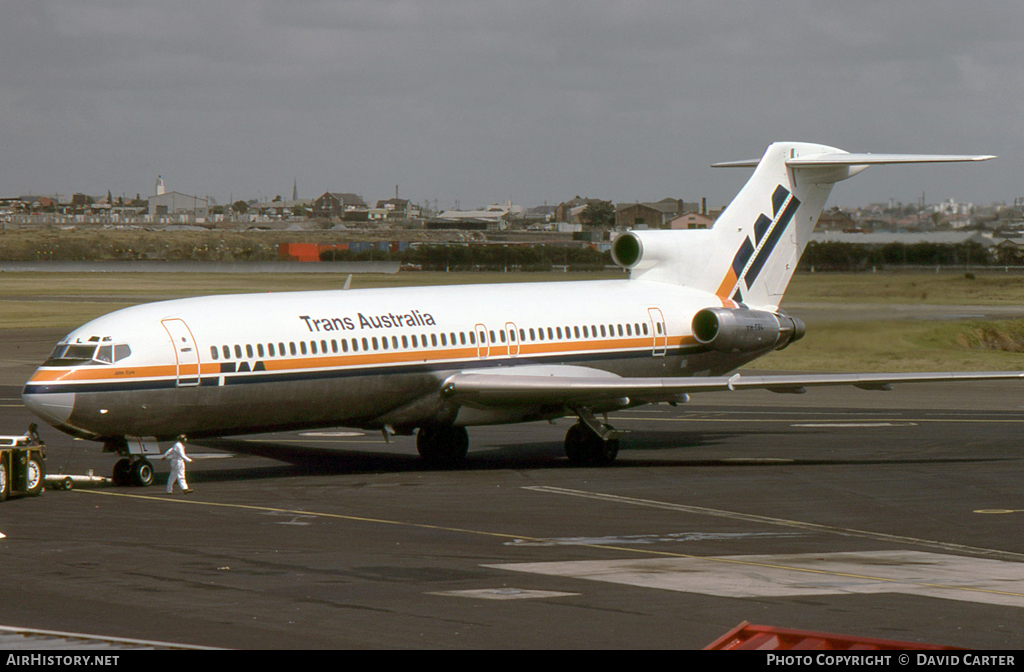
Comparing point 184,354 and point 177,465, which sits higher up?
point 184,354

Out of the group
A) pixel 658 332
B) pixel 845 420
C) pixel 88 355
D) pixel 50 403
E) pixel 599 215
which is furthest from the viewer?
pixel 599 215

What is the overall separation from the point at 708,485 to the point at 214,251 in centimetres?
13357

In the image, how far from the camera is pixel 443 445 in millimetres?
32656

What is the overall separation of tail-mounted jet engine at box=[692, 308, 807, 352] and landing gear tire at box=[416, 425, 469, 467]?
7612 millimetres

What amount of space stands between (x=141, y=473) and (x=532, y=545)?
34.1 feet

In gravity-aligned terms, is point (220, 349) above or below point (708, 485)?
above

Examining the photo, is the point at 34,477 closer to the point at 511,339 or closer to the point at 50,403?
the point at 50,403

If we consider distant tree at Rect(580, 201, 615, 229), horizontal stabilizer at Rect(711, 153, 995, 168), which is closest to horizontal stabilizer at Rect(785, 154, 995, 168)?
horizontal stabilizer at Rect(711, 153, 995, 168)

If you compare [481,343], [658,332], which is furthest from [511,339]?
[658,332]

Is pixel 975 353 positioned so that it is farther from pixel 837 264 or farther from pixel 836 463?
pixel 836 463

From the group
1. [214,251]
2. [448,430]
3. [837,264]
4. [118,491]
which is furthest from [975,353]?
[214,251]

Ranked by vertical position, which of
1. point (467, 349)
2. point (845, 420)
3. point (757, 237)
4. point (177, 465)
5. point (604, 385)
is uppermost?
point (757, 237)

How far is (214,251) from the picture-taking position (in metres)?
155

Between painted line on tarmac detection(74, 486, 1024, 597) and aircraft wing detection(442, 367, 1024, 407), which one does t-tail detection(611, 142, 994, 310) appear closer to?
aircraft wing detection(442, 367, 1024, 407)
